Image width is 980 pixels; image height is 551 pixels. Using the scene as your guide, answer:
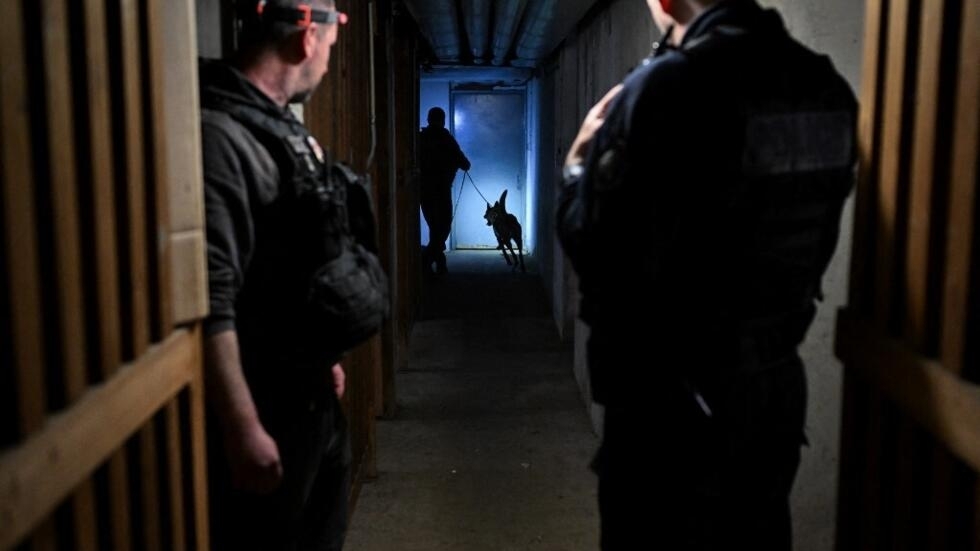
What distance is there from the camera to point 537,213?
9477mm

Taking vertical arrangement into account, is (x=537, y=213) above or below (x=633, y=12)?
below

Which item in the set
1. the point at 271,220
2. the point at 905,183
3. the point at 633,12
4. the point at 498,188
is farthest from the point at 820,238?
the point at 498,188

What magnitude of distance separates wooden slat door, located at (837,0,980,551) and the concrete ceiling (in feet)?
12.4

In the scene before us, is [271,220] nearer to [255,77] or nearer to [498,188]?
[255,77]

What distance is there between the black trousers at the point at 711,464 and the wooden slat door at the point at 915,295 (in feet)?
0.38

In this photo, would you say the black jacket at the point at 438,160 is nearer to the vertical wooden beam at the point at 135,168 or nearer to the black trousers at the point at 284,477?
the black trousers at the point at 284,477

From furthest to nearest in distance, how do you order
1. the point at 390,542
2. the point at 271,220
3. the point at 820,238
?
the point at 390,542 < the point at 271,220 < the point at 820,238

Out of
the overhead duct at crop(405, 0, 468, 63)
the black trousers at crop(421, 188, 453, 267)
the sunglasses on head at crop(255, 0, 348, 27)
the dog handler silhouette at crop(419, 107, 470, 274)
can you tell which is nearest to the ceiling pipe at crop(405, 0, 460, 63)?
the overhead duct at crop(405, 0, 468, 63)

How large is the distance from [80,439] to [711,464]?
1.08 m

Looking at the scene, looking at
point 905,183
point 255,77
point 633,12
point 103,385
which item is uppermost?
point 633,12

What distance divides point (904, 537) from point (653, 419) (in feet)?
1.59

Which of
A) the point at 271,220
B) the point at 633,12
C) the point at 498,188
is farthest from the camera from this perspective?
the point at 498,188

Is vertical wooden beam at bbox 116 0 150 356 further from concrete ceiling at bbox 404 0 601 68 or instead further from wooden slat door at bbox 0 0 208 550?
concrete ceiling at bbox 404 0 601 68

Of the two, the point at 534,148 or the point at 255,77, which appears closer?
the point at 255,77
